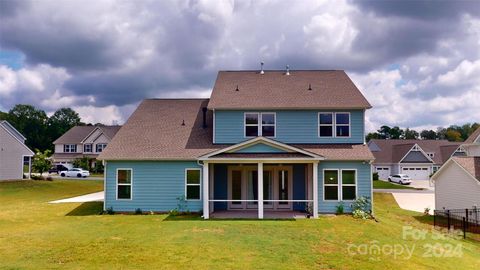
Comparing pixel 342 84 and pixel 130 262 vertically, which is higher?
pixel 342 84

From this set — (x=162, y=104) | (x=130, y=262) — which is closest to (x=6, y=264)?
(x=130, y=262)

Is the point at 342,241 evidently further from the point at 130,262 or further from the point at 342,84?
the point at 342,84

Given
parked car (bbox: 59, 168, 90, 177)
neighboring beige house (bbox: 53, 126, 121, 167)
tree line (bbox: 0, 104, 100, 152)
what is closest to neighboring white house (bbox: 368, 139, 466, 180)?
parked car (bbox: 59, 168, 90, 177)

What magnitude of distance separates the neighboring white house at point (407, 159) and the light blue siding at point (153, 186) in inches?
1902

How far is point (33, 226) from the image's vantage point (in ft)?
56.9

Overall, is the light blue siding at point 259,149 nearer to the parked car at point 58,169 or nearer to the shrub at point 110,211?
the shrub at point 110,211

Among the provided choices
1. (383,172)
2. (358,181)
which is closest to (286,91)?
(358,181)

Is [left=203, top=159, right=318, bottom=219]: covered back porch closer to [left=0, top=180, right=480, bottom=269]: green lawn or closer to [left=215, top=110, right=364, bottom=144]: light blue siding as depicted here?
[left=215, top=110, right=364, bottom=144]: light blue siding

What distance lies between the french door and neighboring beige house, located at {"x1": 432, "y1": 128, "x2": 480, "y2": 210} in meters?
9.88

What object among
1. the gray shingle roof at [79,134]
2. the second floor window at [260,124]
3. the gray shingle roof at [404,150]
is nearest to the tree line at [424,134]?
the gray shingle roof at [404,150]

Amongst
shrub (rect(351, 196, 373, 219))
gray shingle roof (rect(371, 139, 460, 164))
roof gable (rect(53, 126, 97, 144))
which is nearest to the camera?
shrub (rect(351, 196, 373, 219))

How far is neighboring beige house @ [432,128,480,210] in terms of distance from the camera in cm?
2219

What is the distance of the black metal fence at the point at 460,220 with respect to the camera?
2069cm

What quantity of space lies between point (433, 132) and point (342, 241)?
495 feet
